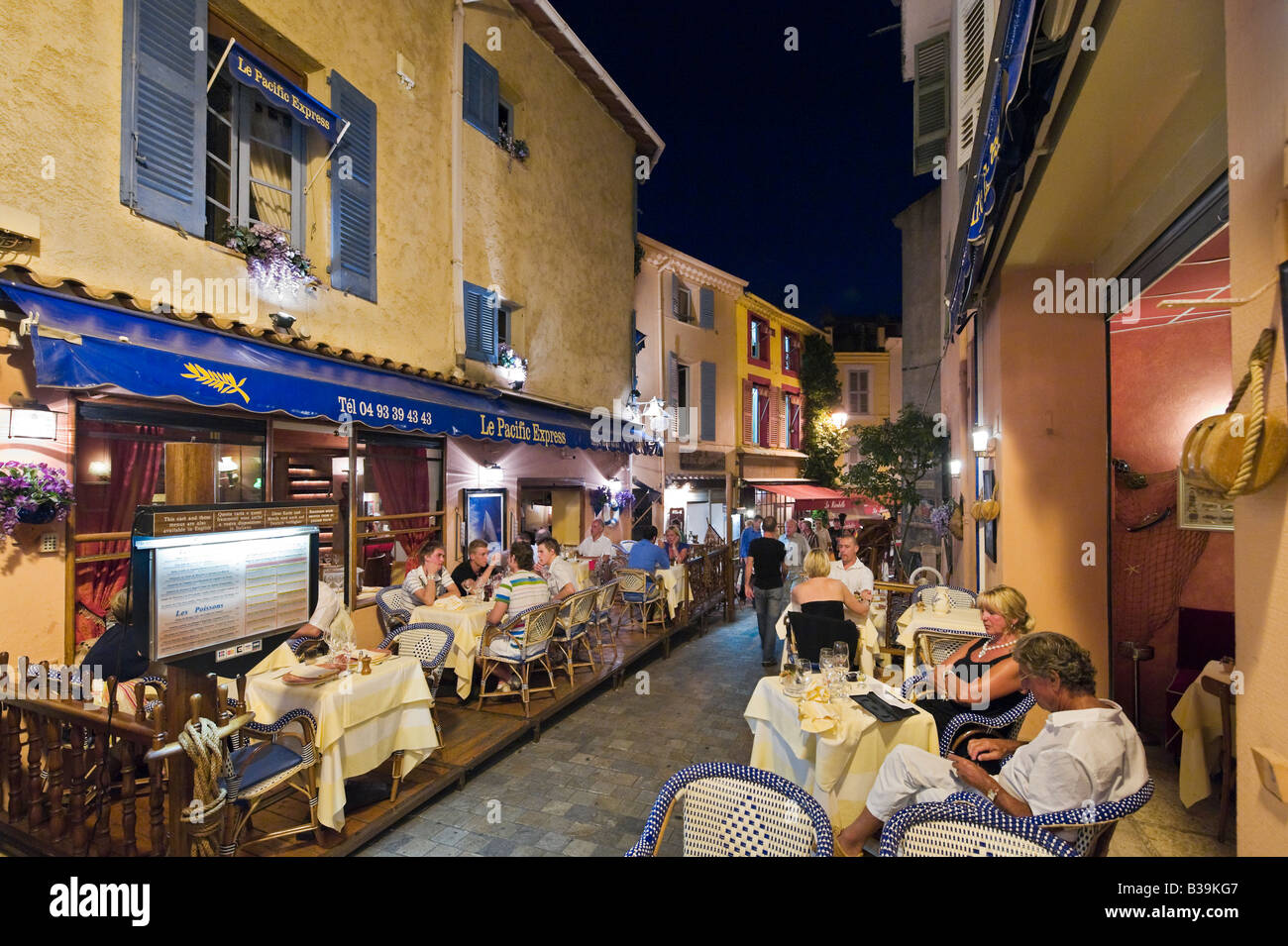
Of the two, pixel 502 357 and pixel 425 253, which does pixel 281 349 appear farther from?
pixel 502 357

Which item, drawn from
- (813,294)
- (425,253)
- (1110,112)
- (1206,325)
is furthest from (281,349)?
(813,294)

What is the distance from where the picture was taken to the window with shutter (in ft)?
29.0

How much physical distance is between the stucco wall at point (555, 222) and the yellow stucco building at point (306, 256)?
2.4 inches

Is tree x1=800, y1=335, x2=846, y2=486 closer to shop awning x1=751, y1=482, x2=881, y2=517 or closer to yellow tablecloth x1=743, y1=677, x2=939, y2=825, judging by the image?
shop awning x1=751, y1=482, x2=881, y2=517

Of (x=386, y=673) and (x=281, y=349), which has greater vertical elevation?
(x=281, y=349)

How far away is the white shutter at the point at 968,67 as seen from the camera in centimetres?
605

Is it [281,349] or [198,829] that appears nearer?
[198,829]

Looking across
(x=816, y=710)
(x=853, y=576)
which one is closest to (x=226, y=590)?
(x=816, y=710)

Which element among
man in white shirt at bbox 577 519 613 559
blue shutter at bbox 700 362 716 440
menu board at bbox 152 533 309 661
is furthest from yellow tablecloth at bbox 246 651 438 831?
blue shutter at bbox 700 362 716 440

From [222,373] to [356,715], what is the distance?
302cm

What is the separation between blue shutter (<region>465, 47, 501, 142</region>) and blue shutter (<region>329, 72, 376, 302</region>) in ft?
6.72

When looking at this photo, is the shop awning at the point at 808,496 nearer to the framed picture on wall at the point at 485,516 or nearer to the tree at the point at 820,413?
A: the tree at the point at 820,413

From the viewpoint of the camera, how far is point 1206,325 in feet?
16.8
